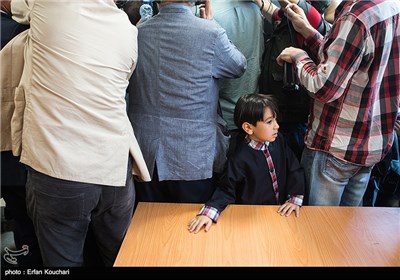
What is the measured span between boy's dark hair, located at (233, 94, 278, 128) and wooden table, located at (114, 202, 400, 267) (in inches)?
14.0

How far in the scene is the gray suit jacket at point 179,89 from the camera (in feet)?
4.16

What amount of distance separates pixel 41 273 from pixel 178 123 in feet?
2.30

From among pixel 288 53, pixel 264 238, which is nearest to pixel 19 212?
pixel 264 238

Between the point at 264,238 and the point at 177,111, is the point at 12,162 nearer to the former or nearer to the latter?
the point at 177,111

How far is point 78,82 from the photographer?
103 cm

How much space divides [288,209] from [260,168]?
19 cm

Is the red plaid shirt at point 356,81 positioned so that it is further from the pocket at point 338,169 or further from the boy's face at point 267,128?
the boy's face at point 267,128

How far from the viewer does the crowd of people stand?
3.40ft

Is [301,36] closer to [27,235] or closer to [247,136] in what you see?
[247,136]

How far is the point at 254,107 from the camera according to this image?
1.39 meters

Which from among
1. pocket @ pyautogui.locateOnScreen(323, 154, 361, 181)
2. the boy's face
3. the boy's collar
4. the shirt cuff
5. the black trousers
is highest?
the boy's face

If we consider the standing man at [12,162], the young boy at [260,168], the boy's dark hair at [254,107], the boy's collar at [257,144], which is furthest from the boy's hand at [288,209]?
the standing man at [12,162]

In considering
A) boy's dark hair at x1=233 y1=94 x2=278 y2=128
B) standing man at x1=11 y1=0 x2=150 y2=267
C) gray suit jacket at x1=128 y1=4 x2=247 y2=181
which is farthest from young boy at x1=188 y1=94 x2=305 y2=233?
standing man at x1=11 y1=0 x2=150 y2=267

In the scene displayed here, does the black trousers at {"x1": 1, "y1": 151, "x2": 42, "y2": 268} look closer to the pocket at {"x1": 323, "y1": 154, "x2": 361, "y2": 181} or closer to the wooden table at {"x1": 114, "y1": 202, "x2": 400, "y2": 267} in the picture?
the wooden table at {"x1": 114, "y1": 202, "x2": 400, "y2": 267}
